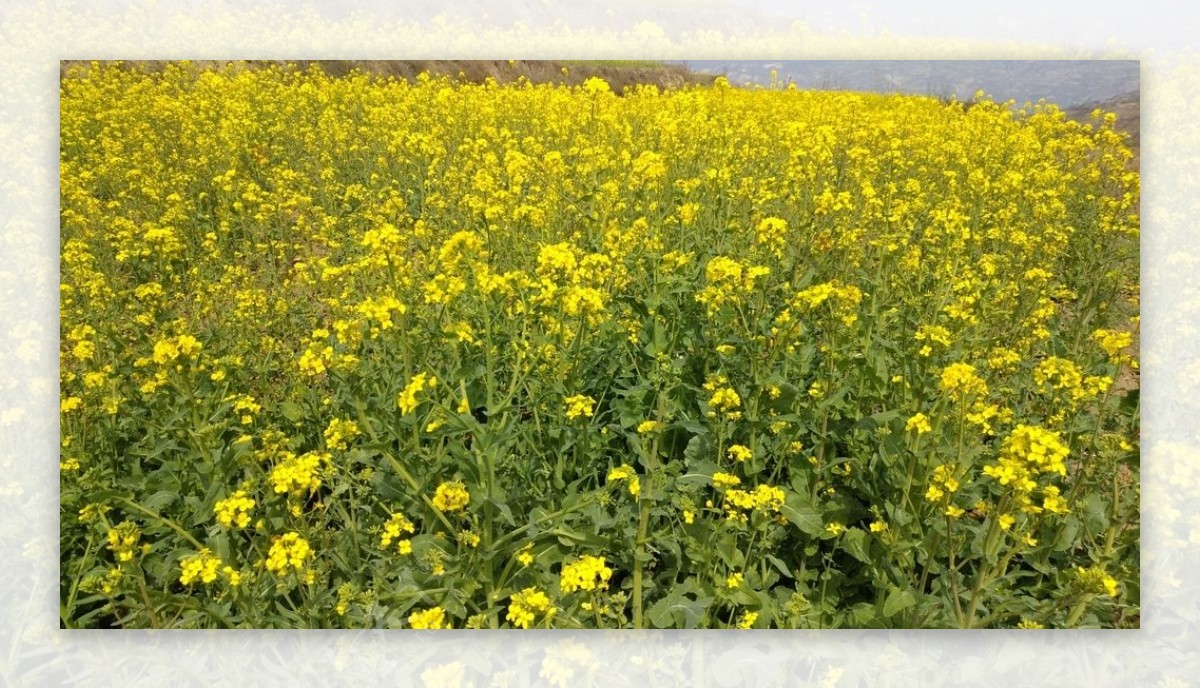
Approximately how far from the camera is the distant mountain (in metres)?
2.31

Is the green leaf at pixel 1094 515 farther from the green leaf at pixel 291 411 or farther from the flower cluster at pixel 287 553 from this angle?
the green leaf at pixel 291 411

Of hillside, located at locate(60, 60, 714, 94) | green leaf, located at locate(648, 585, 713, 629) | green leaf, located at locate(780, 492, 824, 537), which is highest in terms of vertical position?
hillside, located at locate(60, 60, 714, 94)

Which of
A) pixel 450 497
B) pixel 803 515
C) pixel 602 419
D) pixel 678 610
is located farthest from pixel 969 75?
pixel 450 497

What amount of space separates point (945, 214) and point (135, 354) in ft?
9.13

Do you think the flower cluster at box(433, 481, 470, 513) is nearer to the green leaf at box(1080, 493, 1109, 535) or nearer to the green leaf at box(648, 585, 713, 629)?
the green leaf at box(648, 585, 713, 629)

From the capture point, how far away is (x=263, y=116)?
3.58 m

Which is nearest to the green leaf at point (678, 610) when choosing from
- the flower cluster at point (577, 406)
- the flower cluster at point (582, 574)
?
the flower cluster at point (582, 574)

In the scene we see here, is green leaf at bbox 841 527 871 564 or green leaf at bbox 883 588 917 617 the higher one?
green leaf at bbox 841 527 871 564

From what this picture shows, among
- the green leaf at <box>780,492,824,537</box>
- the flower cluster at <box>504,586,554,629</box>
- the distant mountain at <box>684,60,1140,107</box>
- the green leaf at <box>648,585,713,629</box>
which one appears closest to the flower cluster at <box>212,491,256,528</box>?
the flower cluster at <box>504,586,554,629</box>

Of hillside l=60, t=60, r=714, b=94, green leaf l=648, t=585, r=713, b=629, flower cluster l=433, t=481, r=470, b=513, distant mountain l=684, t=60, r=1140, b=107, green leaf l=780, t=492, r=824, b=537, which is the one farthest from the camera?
hillside l=60, t=60, r=714, b=94

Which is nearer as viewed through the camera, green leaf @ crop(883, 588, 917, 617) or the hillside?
green leaf @ crop(883, 588, 917, 617)

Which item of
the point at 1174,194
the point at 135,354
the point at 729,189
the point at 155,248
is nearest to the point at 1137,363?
the point at 1174,194

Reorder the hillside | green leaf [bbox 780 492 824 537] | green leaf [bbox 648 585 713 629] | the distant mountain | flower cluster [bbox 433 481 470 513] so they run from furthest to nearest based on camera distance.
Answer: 1. the hillside
2. the distant mountain
3. green leaf [bbox 780 492 824 537]
4. green leaf [bbox 648 585 713 629]
5. flower cluster [bbox 433 481 470 513]

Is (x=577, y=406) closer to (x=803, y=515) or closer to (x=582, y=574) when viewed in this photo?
(x=582, y=574)
